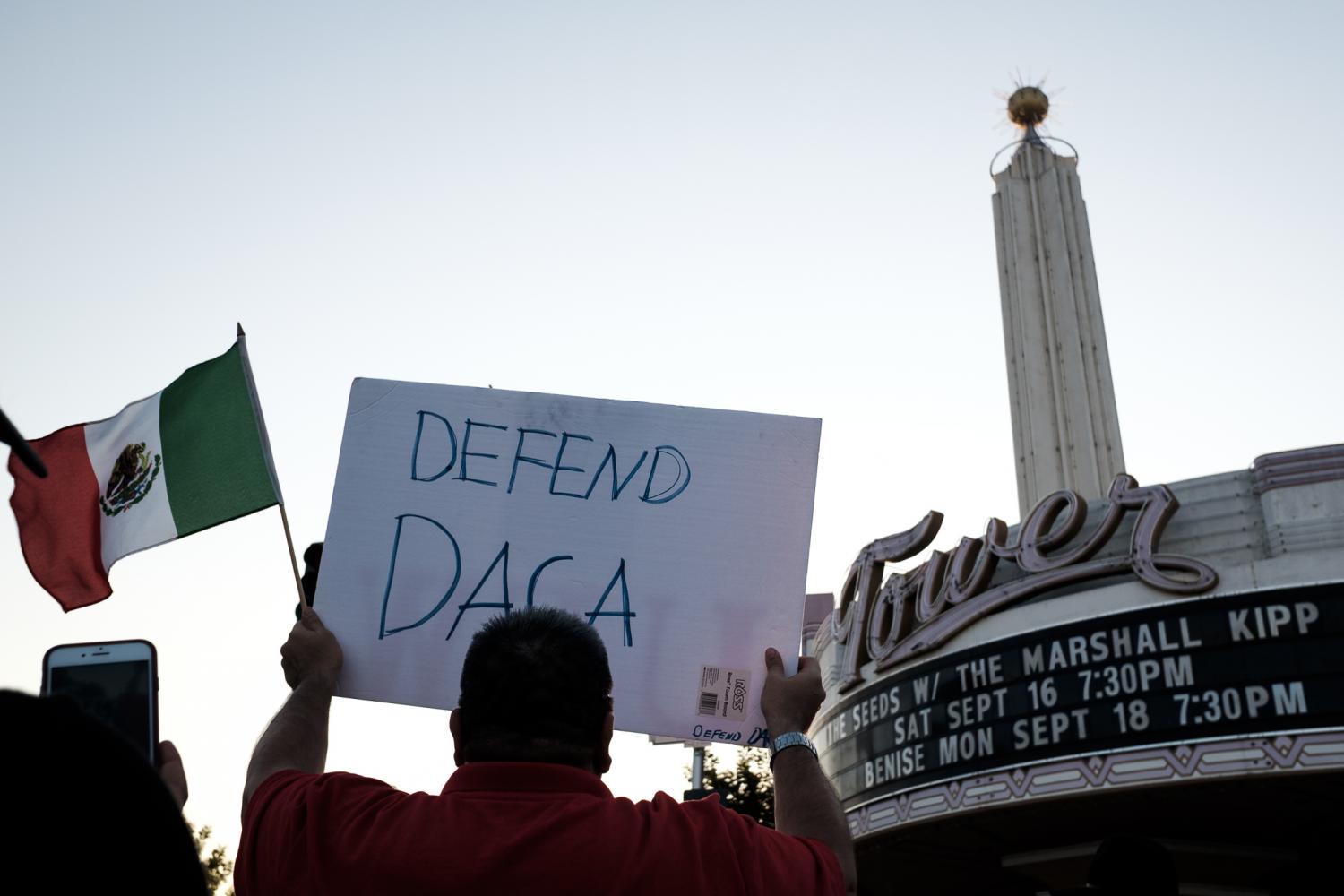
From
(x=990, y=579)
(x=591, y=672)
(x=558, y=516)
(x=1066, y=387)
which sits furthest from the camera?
(x=1066, y=387)

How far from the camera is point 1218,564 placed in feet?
55.6

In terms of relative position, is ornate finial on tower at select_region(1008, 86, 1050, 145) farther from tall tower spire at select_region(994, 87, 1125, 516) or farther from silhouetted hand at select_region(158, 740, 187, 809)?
silhouetted hand at select_region(158, 740, 187, 809)

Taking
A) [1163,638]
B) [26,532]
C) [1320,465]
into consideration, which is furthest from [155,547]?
[1320,465]

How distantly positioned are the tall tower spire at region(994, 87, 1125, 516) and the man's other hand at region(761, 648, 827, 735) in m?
27.3

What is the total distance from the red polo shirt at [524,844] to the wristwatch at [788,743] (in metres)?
0.37

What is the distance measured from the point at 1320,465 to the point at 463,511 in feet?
54.1

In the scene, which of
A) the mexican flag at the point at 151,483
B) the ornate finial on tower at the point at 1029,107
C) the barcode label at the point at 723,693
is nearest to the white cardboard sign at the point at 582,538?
the barcode label at the point at 723,693

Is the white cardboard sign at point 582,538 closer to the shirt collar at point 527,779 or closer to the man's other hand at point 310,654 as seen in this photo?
the man's other hand at point 310,654

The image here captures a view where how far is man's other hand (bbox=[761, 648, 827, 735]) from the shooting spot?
2877 millimetres

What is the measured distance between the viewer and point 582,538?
3586 millimetres

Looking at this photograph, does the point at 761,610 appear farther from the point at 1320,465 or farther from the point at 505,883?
the point at 1320,465

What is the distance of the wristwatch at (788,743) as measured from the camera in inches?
106

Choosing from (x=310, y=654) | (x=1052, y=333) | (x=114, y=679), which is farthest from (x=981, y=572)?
(x=114, y=679)

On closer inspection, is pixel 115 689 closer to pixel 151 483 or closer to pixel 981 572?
pixel 151 483
